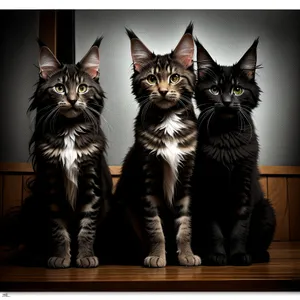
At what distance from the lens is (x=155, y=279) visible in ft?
4.42

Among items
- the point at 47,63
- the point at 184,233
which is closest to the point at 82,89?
the point at 47,63

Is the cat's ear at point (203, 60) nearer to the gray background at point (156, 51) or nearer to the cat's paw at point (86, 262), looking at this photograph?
the gray background at point (156, 51)

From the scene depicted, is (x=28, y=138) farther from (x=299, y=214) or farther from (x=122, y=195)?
(x=299, y=214)

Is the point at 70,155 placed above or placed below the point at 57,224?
above

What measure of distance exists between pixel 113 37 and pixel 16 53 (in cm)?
38

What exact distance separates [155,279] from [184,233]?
235 millimetres

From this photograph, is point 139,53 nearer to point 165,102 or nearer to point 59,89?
point 165,102

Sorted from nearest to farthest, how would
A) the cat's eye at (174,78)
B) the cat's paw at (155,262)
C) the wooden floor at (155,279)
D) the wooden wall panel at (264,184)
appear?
1. the wooden floor at (155,279)
2. the cat's paw at (155,262)
3. the cat's eye at (174,78)
4. the wooden wall panel at (264,184)

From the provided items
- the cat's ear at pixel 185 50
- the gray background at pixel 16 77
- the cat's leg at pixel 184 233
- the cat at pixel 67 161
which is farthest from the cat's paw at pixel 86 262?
the cat's ear at pixel 185 50

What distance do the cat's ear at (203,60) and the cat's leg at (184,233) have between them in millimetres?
476

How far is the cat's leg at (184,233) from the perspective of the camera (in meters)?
1.50

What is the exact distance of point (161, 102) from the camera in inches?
61.9
